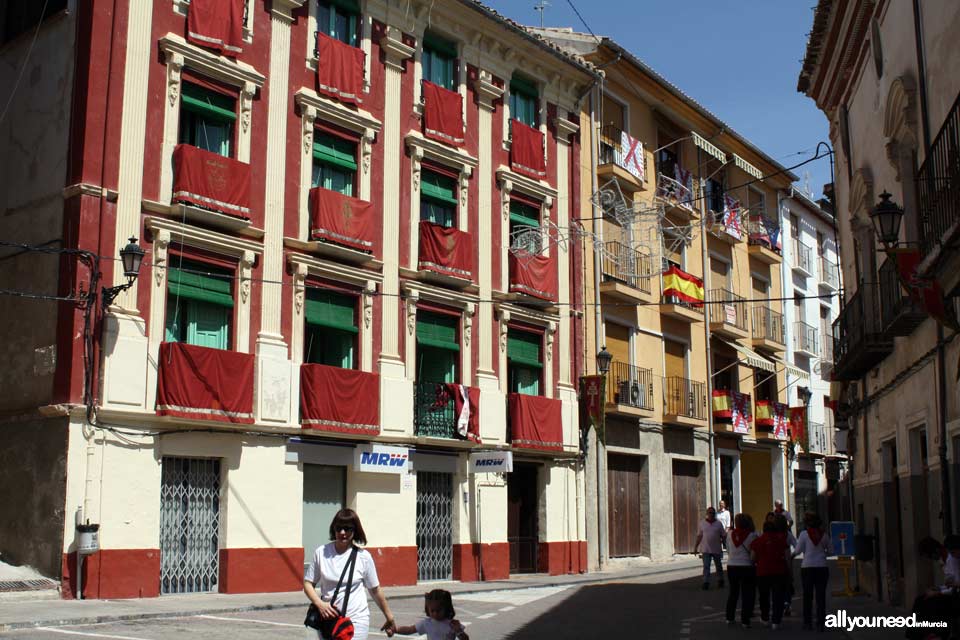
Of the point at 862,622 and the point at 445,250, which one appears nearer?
the point at 862,622

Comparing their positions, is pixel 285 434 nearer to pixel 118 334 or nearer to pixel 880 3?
pixel 118 334

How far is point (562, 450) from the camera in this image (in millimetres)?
28094

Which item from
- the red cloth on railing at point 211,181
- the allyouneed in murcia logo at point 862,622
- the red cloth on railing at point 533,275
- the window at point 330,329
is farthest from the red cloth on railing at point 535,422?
the allyouneed in murcia logo at point 862,622

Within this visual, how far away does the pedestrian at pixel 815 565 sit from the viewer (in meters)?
15.2

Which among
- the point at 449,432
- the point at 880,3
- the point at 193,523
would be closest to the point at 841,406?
the point at 449,432

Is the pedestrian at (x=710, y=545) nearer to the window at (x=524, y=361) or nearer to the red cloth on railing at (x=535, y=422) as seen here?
the red cloth on railing at (x=535, y=422)

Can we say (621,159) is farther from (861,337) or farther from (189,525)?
(189,525)

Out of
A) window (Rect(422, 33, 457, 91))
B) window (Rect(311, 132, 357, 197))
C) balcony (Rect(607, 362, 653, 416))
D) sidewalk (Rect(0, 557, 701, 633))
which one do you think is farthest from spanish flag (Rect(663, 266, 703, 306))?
window (Rect(311, 132, 357, 197))

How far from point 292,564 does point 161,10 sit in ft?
33.9

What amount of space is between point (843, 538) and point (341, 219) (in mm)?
11338

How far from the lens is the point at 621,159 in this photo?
105ft

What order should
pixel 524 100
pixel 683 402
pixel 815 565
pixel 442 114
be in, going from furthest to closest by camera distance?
pixel 683 402 < pixel 524 100 < pixel 442 114 < pixel 815 565

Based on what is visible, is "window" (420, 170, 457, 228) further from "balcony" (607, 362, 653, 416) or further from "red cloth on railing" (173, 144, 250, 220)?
"balcony" (607, 362, 653, 416)

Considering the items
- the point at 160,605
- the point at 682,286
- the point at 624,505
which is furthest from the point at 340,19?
the point at 624,505
